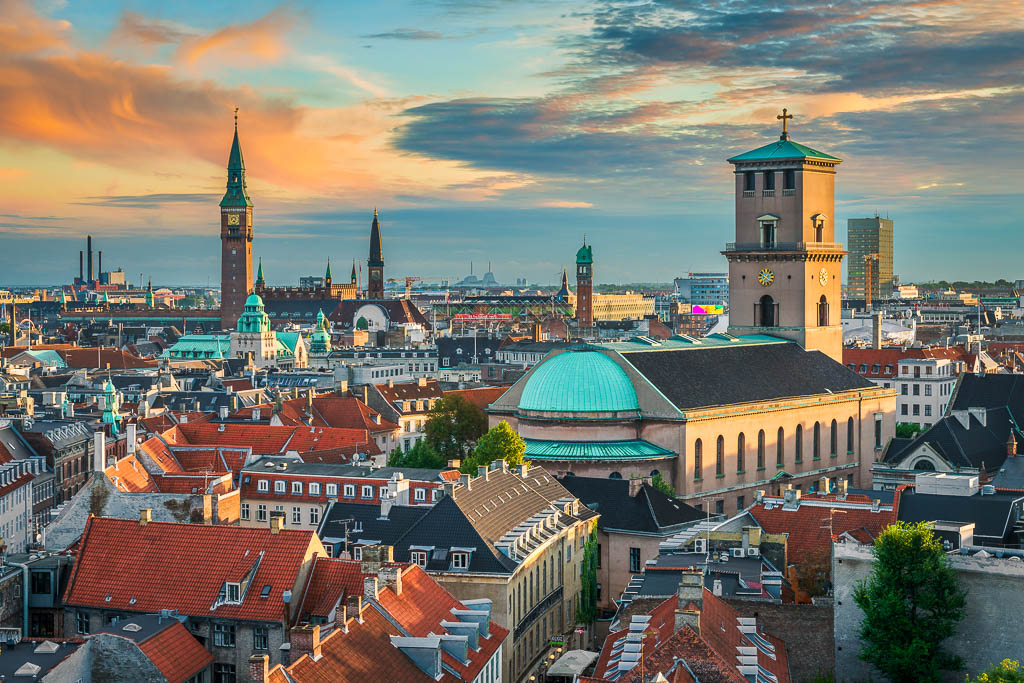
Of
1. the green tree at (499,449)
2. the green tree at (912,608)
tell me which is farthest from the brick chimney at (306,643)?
the green tree at (499,449)

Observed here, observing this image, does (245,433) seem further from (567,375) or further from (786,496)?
(786,496)

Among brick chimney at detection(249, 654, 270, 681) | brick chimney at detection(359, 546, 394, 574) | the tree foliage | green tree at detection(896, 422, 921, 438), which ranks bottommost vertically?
green tree at detection(896, 422, 921, 438)

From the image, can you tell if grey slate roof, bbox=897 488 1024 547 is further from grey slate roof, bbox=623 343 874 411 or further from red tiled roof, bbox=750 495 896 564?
grey slate roof, bbox=623 343 874 411

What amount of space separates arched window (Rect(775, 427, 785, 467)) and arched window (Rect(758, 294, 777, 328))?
18975 millimetres

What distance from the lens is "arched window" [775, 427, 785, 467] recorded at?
4338 inches

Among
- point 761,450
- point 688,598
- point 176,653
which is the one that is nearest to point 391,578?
point 176,653

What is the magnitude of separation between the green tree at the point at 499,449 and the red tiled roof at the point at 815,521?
24.5 metres

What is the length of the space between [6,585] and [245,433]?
178 ft

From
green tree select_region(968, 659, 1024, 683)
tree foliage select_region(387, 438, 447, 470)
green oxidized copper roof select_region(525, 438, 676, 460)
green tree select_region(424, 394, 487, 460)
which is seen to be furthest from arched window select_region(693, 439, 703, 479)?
green tree select_region(968, 659, 1024, 683)

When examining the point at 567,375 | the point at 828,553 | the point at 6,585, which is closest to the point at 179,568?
the point at 6,585

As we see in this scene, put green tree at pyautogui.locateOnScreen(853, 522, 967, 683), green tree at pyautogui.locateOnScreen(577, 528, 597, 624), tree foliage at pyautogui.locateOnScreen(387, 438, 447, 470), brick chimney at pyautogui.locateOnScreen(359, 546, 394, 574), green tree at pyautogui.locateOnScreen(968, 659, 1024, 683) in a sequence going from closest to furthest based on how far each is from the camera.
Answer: green tree at pyautogui.locateOnScreen(968, 659, 1024, 683)
green tree at pyautogui.locateOnScreen(853, 522, 967, 683)
brick chimney at pyautogui.locateOnScreen(359, 546, 394, 574)
green tree at pyautogui.locateOnScreen(577, 528, 597, 624)
tree foliage at pyautogui.locateOnScreen(387, 438, 447, 470)

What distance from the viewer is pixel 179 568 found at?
56906 mm

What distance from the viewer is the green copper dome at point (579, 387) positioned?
333 feet

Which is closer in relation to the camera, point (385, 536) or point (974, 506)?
point (974, 506)
